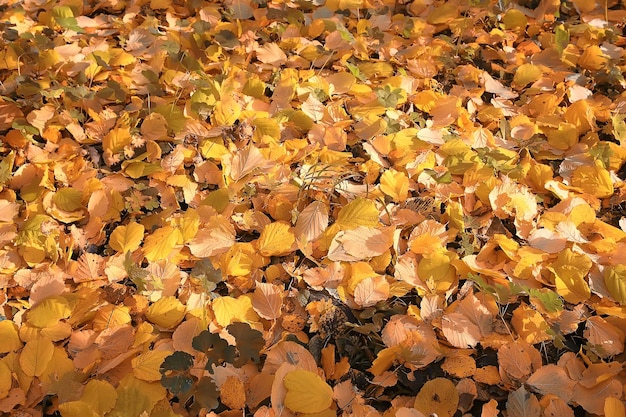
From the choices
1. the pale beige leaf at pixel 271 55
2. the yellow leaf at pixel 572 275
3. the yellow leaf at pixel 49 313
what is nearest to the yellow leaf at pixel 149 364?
the yellow leaf at pixel 49 313

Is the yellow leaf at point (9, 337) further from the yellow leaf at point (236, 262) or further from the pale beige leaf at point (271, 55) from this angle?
the pale beige leaf at point (271, 55)

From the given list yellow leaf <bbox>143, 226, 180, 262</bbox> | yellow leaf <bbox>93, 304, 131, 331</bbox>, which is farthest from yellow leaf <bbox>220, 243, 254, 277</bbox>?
yellow leaf <bbox>93, 304, 131, 331</bbox>

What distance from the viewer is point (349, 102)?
68.2 inches

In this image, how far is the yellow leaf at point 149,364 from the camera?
108cm

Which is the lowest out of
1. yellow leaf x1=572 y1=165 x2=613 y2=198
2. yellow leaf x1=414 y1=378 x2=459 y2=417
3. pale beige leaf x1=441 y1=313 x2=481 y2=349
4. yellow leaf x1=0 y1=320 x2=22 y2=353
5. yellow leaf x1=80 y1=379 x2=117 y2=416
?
yellow leaf x1=0 y1=320 x2=22 y2=353

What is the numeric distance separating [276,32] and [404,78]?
19.7 inches

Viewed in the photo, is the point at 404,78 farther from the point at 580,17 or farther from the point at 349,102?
the point at 580,17

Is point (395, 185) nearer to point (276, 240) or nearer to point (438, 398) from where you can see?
point (276, 240)

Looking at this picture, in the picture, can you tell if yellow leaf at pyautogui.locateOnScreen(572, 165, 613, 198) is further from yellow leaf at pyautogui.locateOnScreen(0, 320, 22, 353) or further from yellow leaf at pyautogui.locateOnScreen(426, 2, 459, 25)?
yellow leaf at pyautogui.locateOnScreen(0, 320, 22, 353)

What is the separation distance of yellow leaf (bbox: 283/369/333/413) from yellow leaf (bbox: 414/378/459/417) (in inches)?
6.5

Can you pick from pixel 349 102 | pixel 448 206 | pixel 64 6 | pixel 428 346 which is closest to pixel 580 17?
pixel 349 102

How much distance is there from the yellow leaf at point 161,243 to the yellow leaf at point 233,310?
19 centimetres

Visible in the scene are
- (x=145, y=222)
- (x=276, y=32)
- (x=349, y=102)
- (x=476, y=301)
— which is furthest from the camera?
(x=276, y=32)

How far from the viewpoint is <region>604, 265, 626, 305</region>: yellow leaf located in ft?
3.84
